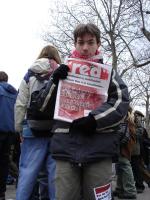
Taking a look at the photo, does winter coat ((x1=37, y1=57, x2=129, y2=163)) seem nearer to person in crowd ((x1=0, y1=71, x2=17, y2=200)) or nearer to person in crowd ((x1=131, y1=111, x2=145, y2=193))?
person in crowd ((x1=0, y1=71, x2=17, y2=200))

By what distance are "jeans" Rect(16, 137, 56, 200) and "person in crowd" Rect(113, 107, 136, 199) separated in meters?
2.77

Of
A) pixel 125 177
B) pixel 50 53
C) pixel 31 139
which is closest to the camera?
pixel 31 139

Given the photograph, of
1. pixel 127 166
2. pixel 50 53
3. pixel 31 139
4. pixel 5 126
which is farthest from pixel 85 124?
pixel 127 166

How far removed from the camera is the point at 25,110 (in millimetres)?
5094

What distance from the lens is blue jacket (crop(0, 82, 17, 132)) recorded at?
702 cm

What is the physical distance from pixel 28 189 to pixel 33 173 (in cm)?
19

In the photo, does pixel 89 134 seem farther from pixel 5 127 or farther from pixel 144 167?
pixel 144 167

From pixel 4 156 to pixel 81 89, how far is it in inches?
155

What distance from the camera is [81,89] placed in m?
3.49

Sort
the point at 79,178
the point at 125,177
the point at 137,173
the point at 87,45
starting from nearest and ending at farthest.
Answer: the point at 79,178 < the point at 87,45 < the point at 125,177 < the point at 137,173

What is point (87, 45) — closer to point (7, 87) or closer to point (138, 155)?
point (7, 87)

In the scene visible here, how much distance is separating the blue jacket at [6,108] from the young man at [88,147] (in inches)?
144

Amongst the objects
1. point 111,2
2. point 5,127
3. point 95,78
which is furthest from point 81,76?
point 111,2

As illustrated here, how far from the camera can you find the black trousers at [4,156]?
23.1 feet
